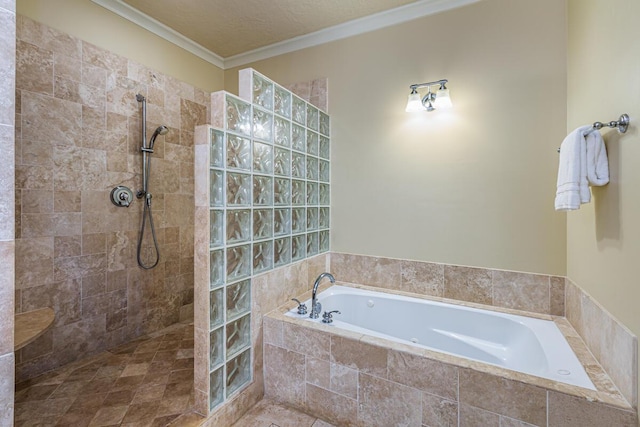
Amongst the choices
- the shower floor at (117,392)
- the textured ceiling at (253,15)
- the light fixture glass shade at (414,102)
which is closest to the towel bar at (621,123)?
the light fixture glass shade at (414,102)

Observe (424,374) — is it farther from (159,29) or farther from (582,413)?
(159,29)

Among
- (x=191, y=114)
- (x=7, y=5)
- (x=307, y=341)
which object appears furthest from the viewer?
(x=191, y=114)

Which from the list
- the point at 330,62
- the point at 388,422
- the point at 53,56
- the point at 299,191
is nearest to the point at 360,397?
the point at 388,422

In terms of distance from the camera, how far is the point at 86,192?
2.18 meters

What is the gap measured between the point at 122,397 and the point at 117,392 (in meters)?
0.08

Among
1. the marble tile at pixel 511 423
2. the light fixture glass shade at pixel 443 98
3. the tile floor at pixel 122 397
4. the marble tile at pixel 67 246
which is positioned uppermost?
the light fixture glass shade at pixel 443 98

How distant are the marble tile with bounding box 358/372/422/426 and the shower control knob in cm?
221

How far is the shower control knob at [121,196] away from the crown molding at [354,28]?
5.87ft

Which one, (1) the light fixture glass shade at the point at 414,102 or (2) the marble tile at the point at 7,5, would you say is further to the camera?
(1) the light fixture glass shade at the point at 414,102

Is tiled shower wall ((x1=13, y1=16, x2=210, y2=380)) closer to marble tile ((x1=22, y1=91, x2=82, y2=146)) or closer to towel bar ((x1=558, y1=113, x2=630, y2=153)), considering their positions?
marble tile ((x1=22, y1=91, x2=82, y2=146))

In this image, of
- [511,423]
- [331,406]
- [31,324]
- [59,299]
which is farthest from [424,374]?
[59,299]

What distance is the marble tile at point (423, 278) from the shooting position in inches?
91.4

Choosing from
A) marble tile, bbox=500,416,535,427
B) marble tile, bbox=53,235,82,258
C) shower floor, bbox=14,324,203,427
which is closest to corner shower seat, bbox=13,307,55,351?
marble tile, bbox=53,235,82,258

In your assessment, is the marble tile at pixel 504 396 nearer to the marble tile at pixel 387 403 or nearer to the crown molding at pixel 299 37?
the marble tile at pixel 387 403
